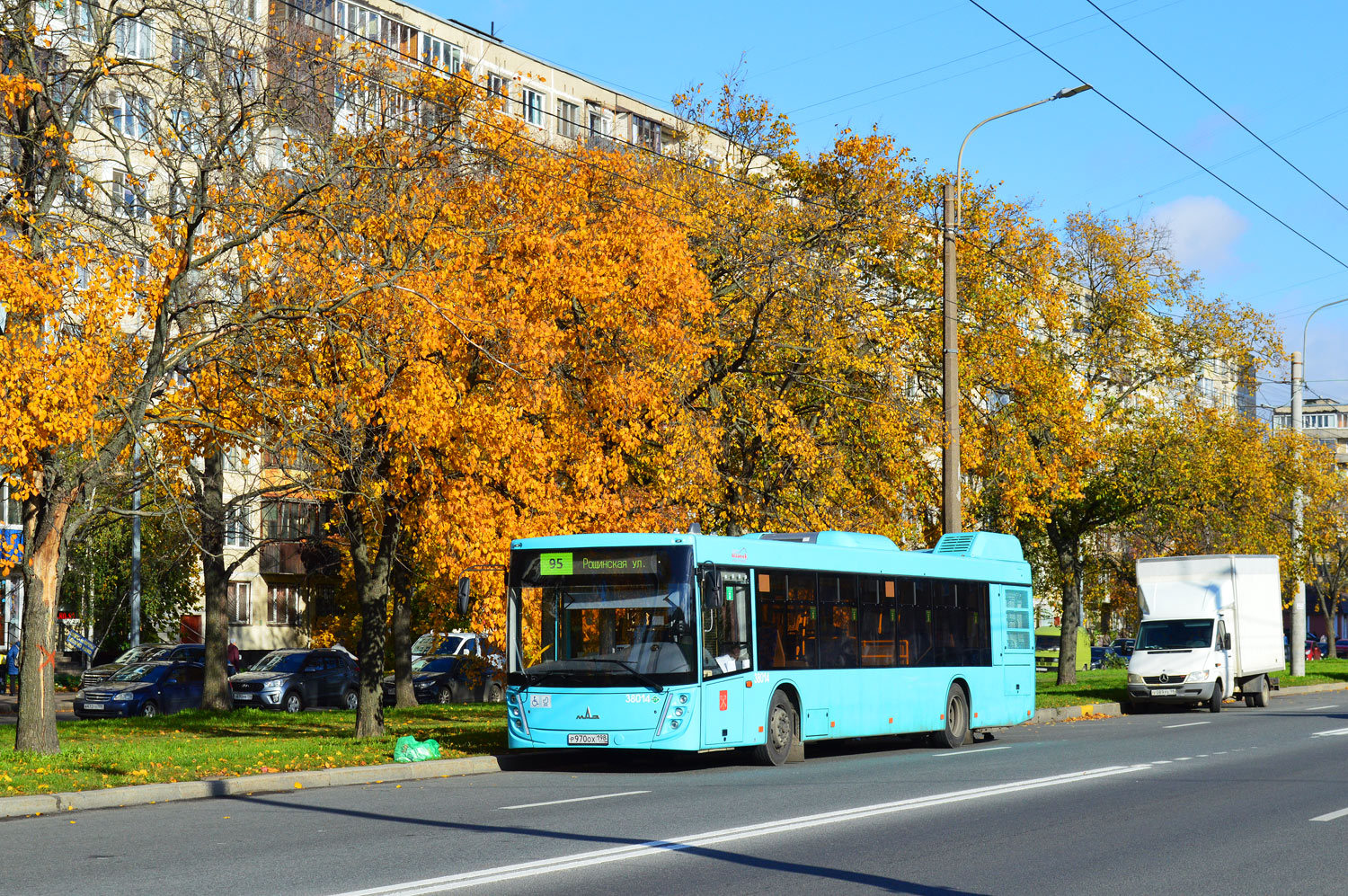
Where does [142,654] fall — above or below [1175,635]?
below

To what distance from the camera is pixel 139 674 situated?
33500 millimetres

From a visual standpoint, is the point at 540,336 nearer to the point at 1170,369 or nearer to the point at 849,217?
the point at 849,217

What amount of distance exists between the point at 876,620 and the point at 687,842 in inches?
398

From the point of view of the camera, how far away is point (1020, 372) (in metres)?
34.0

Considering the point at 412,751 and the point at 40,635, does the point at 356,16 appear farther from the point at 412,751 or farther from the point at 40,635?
the point at 412,751

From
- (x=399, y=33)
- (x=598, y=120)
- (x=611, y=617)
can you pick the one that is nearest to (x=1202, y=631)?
(x=611, y=617)

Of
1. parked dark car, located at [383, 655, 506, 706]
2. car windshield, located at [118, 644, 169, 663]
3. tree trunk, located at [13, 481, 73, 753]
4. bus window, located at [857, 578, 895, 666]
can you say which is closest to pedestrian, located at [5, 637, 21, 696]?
car windshield, located at [118, 644, 169, 663]

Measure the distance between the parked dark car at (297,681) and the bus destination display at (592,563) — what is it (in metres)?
18.5

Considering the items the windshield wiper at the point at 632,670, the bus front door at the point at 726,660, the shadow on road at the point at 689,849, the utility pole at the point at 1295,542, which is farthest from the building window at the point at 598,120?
the shadow on road at the point at 689,849

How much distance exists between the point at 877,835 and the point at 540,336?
11.6 metres

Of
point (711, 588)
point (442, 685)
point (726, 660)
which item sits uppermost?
point (711, 588)

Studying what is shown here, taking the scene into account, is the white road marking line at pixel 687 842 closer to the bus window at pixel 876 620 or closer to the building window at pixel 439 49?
the bus window at pixel 876 620

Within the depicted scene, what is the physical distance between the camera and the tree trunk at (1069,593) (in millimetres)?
39094

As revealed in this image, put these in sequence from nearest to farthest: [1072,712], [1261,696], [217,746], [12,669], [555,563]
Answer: [555,563], [217,746], [1072,712], [1261,696], [12,669]
